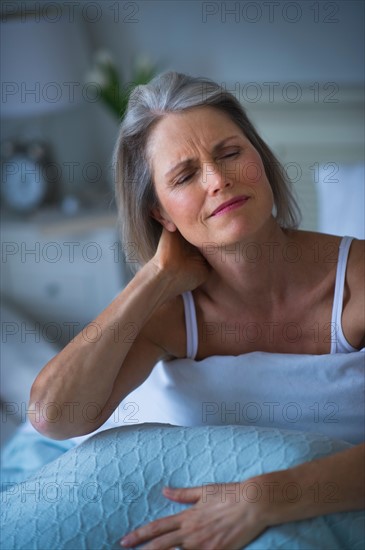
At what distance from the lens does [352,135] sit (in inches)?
98.0

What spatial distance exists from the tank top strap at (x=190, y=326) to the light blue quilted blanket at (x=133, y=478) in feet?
0.88

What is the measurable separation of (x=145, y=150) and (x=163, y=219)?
0.48ft

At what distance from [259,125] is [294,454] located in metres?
1.77

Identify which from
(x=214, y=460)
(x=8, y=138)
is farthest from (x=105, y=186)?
(x=214, y=460)

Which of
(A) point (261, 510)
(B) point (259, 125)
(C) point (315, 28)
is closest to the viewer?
(A) point (261, 510)

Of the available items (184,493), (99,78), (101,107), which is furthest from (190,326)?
(101,107)

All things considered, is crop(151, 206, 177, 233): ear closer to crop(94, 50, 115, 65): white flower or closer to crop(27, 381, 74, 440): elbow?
crop(27, 381, 74, 440): elbow

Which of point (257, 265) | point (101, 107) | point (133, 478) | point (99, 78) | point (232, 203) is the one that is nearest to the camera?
point (133, 478)

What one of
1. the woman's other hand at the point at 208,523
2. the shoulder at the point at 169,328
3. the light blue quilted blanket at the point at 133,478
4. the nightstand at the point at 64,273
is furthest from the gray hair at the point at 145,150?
the nightstand at the point at 64,273

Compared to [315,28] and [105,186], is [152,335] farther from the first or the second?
[105,186]

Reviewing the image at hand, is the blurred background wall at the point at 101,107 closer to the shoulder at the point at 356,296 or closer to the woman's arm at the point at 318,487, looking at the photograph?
the shoulder at the point at 356,296

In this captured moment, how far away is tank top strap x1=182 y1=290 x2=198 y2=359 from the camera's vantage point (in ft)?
4.77

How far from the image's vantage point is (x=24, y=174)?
9.89 feet

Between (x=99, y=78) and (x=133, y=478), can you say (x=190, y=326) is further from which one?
(x=99, y=78)
